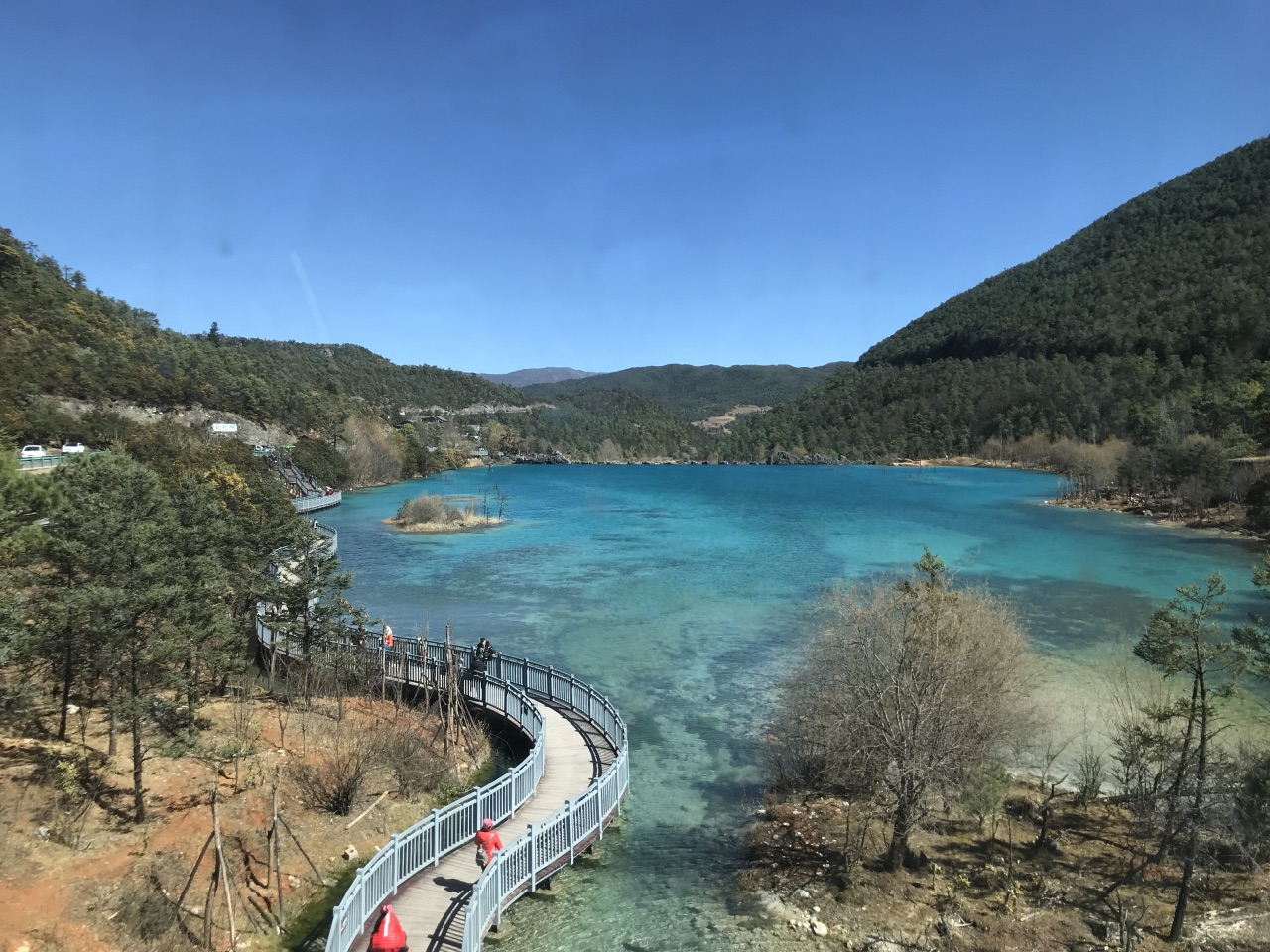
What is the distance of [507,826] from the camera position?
1539 centimetres

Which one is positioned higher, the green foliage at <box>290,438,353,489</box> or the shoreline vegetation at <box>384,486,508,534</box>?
the green foliage at <box>290,438,353,489</box>

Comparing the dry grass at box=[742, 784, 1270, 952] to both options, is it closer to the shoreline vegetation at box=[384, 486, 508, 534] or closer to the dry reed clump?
the shoreline vegetation at box=[384, 486, 508, 534]

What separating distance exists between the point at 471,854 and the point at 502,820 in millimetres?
1221

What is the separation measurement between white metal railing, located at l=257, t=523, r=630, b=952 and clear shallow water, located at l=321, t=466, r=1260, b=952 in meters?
0.82

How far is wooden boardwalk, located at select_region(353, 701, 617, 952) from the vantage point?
39.0 feet

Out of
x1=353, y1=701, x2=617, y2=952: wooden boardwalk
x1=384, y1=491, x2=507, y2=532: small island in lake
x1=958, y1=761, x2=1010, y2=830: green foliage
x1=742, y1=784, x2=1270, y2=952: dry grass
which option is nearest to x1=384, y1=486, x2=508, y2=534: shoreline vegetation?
x1=384, y1=491, x2=507, y2=532: small island in lake

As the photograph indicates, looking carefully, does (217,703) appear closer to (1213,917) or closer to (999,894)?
(999,894)

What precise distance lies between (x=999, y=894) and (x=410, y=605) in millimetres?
34311

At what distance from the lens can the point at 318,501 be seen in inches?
3521

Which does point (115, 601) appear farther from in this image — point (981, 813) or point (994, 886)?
point (981, 813)

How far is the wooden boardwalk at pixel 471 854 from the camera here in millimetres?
11883

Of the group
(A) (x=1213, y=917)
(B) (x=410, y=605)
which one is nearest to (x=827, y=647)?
(A) (x=1213, y=917)

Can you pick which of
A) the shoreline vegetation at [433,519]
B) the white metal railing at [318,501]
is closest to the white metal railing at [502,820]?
the shoreline vegetation at [433,519]

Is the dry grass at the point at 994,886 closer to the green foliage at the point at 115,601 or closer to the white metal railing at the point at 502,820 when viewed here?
the white metal railing at the point at 502,820
